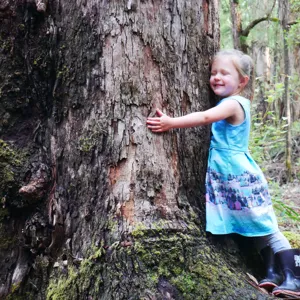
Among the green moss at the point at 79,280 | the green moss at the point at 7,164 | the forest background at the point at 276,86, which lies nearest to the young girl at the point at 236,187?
the green moss at the point at 79,280

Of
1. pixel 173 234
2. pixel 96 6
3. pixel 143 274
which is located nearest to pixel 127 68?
pixel 96 6

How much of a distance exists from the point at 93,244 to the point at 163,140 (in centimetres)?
68

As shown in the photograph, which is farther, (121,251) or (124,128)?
(124,128)

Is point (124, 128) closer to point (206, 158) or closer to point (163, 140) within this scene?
point (163, 140)

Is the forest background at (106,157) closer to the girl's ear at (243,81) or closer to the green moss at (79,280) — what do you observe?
the green moss at (79,280)

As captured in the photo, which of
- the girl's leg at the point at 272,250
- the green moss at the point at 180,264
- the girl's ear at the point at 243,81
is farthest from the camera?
the girl's ear at the point at 243,81

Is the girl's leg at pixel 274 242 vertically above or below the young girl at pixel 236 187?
below

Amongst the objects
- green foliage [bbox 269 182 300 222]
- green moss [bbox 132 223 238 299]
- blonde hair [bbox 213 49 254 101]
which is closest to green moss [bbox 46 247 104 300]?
green moss [bbox 132 223 238 299]

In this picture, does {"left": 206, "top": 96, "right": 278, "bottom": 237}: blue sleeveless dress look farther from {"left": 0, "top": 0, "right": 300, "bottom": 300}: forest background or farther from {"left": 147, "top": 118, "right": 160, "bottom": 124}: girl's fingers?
{"left": 147, "top": 118, "right": 160, "bottom": 124}: girl's fingers

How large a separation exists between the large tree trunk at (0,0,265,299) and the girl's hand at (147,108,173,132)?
0.15ft

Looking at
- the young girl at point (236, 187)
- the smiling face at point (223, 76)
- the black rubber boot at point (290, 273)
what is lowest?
the black rubber boot at point (290, 273)

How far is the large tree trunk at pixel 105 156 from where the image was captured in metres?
1.89

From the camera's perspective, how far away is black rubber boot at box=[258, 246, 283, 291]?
216cm

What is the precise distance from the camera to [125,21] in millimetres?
2006
